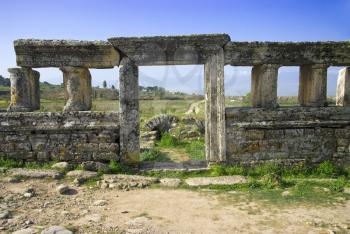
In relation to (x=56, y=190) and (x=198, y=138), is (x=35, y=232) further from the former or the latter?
(x=198, y=138)

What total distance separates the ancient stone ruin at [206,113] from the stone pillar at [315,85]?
0.02m

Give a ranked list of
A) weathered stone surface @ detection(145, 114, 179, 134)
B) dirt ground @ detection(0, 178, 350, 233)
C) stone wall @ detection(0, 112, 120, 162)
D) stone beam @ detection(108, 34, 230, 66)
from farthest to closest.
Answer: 1. weathered stone surface @ detection(145, 114, 179, 134)
2. stone wall @ detection(0, 112, 120, 162)
3. stone beam @ detection(108, 34, 230, 66)
4. dirt ground @ detection(0, 178, 350, 233)

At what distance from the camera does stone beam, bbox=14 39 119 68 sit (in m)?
6.27

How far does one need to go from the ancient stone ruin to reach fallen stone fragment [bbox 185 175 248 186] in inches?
23.6

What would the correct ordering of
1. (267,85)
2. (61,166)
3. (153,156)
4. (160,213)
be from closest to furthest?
1. (160,213)
2. (61,166)
3. (267,85)
4. (153,156)

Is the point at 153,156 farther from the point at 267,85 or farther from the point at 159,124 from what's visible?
the point at 267,85

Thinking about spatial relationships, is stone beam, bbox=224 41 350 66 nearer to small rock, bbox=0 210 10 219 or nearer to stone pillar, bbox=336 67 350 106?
stone pillar, bbox=336 67 350 106

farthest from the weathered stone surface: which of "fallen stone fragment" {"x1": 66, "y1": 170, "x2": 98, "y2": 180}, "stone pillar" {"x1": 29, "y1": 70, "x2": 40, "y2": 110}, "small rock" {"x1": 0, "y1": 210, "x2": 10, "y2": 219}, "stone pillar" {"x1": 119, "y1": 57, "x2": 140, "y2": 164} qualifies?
"small rock" {"x1": 0, "y1": 210, "x2": 10, "y2": 219}

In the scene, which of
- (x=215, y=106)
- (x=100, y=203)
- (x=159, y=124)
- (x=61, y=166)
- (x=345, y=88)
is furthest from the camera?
(x=159, y=124)

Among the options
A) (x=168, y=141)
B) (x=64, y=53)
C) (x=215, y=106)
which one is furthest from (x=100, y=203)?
(x=168, y=141)

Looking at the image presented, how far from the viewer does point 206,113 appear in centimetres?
652

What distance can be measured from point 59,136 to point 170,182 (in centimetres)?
268

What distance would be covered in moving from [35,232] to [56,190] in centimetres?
164

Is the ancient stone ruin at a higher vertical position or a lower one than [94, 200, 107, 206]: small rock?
higher
